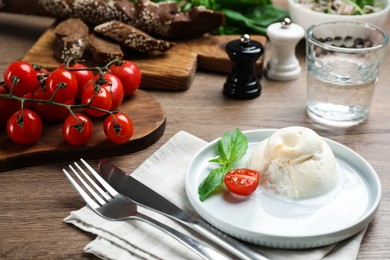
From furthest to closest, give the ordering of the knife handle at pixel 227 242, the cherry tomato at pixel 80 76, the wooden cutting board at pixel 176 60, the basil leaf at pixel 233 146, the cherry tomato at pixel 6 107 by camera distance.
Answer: the wooden cutting board at pixel 176 60, the cherry tomato at pixel 80 76, the cherry tomato at pixel 6 107, the basil leaf at pixel 233 146, the knife handle at pixel 227 242

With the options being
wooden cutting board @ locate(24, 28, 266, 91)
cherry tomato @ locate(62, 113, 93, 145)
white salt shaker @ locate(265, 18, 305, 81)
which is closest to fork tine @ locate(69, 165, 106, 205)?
cherry tomato @ locate(62, 113, 93, 145)

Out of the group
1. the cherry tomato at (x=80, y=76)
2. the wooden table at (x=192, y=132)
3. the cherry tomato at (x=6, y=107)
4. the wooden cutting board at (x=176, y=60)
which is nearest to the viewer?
the wooden table at (x=192, y=132)

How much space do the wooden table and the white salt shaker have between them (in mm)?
33

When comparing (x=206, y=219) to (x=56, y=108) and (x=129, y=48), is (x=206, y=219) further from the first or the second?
(x=129, y=48)

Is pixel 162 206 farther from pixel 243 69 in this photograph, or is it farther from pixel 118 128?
pixel 243 69

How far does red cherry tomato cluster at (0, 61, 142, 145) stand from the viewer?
1577 millimetres

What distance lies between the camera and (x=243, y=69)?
1.90 metres

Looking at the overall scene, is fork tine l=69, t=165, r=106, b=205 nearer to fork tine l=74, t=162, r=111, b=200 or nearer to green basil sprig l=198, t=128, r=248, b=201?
fork tine l=74, t=162, r=111, b=200

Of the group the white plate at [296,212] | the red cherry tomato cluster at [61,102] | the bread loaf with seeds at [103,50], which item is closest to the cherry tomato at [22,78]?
the red cherry tomato cluster at [61,102]

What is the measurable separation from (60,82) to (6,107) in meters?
0.17

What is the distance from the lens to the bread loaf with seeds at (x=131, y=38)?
205 cm

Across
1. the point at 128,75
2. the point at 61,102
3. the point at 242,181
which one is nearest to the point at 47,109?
the point at 61,102

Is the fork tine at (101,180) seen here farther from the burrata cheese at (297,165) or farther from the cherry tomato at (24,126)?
the burrata cheese at (297,165)

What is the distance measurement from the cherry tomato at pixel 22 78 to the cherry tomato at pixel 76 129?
5.5 inches
